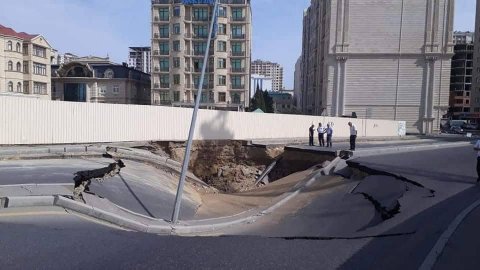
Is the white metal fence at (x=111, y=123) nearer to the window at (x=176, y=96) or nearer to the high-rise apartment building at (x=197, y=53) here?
the high-rise apartment building at (x=197, y=53)

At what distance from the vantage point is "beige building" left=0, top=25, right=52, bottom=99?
216 ft

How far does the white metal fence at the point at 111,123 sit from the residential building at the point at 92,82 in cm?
5482

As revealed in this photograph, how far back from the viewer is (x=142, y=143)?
21562mm

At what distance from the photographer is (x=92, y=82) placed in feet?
264

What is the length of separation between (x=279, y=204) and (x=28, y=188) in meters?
7.55

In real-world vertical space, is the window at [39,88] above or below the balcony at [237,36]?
below

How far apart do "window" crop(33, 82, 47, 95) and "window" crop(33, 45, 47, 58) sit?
483cm

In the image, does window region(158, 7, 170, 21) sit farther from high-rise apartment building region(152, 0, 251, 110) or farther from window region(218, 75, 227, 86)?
window region(218, 75, 227, 86)

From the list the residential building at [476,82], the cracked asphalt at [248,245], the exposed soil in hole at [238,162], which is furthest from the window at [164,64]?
the residential building at [476,82]

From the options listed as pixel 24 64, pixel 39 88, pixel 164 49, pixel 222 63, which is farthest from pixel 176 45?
pixel 24 64

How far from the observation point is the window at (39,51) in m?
71.1

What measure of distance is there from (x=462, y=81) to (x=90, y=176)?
5063 inches

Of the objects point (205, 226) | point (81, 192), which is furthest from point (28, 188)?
point (205, 226)

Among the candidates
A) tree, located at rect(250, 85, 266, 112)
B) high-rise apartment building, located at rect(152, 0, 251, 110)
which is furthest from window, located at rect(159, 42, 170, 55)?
tree, located at rect(250, 85, 266, 112)
